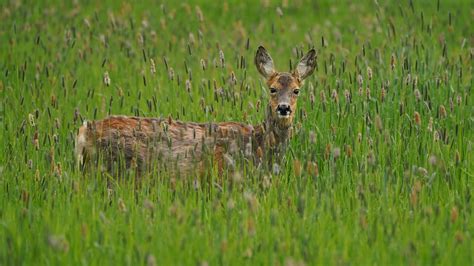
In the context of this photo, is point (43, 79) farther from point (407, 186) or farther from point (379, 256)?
point (379, 256)

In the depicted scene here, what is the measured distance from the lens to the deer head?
342 inches

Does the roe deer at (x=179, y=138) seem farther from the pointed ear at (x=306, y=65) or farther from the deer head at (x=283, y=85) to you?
the pointed ear at (x=306, y=65)

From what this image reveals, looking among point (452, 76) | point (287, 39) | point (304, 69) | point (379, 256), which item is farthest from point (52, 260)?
point (287, 39)

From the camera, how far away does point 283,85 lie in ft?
29.2

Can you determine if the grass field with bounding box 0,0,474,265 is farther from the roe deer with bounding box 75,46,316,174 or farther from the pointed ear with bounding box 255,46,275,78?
the pointed ear with bounding box 255,46,275,78

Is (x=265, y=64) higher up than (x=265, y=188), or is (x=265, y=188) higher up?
(x=265, y=64)

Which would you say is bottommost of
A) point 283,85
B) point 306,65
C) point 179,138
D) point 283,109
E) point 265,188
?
point 265,188

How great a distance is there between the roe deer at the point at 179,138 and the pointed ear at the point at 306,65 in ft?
1.30

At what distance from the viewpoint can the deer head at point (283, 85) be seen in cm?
870

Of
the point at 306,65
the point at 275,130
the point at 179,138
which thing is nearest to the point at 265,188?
the point at 179,138

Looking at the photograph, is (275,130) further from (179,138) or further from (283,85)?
(179,138)

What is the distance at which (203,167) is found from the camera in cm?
820

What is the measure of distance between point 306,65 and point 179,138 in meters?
1.64

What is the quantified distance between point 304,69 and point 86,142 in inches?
91.3
